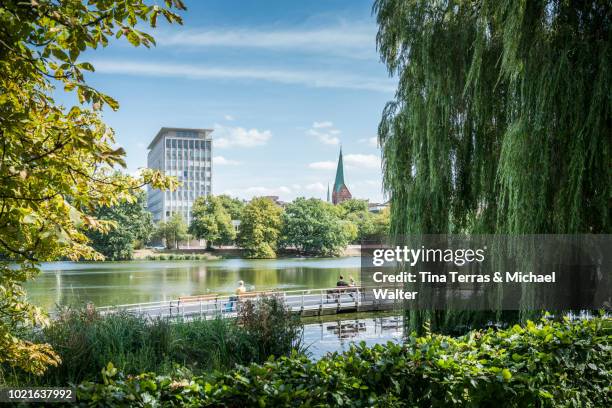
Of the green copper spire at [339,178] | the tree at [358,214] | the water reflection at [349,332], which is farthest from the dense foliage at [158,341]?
the green copper spire at [339,178]

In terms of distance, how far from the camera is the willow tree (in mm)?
7254

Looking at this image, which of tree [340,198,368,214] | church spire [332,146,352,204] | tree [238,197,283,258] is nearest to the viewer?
tree [238,197,283,258]

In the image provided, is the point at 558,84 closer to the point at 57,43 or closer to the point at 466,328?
the point at 466,328

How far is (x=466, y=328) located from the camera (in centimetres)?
1033

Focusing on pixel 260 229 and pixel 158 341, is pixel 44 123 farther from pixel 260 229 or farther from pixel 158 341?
pixel 260 229

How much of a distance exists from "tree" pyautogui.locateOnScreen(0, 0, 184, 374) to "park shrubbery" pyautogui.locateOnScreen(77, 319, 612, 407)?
2.91 feet

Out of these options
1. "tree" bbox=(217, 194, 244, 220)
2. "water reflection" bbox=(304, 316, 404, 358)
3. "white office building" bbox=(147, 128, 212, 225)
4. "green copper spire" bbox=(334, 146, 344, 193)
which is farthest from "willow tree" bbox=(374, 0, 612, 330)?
"green copper spire" bbox=(334, 146, 344, 193)

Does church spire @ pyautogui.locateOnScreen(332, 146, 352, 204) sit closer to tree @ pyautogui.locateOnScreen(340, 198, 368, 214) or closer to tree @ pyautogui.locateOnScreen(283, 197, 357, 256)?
tree @ pyautogui.locateOnScreen(340, 198, 368, 214)

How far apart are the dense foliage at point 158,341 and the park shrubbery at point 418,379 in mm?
4567

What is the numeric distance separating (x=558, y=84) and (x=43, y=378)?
342 inches

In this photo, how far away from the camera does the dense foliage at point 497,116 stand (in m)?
7.25

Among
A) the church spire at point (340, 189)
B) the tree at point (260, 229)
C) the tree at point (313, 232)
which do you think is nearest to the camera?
the tree at point (260, 229)

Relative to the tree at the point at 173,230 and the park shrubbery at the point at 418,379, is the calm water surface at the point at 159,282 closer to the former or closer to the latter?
the park shrubbery at the point at 418,379

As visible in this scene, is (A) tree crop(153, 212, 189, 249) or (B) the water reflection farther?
(A) tree crop(153, 212, 189, 249)
